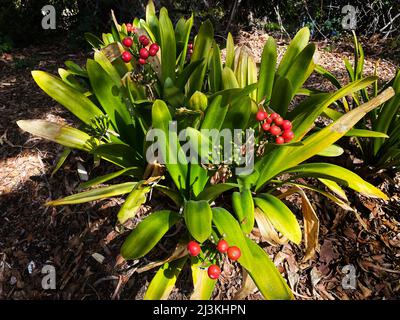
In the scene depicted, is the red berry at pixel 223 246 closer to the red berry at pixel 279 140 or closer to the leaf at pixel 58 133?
the red berry at pixel 279 140

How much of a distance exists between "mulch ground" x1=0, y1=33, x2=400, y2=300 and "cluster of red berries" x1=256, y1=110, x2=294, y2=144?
58cm

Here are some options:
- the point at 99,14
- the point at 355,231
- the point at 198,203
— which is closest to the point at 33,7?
the point at 99,14

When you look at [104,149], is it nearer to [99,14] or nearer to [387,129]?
[387,129]

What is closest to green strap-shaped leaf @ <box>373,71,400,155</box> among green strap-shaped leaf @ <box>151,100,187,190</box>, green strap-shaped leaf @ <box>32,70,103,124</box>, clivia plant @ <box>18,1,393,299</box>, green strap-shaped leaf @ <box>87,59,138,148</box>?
clivia plant @ <box>18,1,393,299</box>

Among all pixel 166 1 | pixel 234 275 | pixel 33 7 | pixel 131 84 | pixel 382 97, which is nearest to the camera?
pixel 382 97

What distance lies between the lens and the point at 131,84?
1884 mm

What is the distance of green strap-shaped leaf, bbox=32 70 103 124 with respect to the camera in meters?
1.77

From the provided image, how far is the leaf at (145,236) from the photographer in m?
1.35

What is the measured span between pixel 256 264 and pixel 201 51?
1.31 metres

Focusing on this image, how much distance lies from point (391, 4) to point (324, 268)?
4.06 metres

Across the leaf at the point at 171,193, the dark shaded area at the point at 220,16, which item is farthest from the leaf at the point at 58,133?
the dark shaded area at the point at 220,16

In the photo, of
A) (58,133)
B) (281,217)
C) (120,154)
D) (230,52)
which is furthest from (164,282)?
(230,52)

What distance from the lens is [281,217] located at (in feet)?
4.78
